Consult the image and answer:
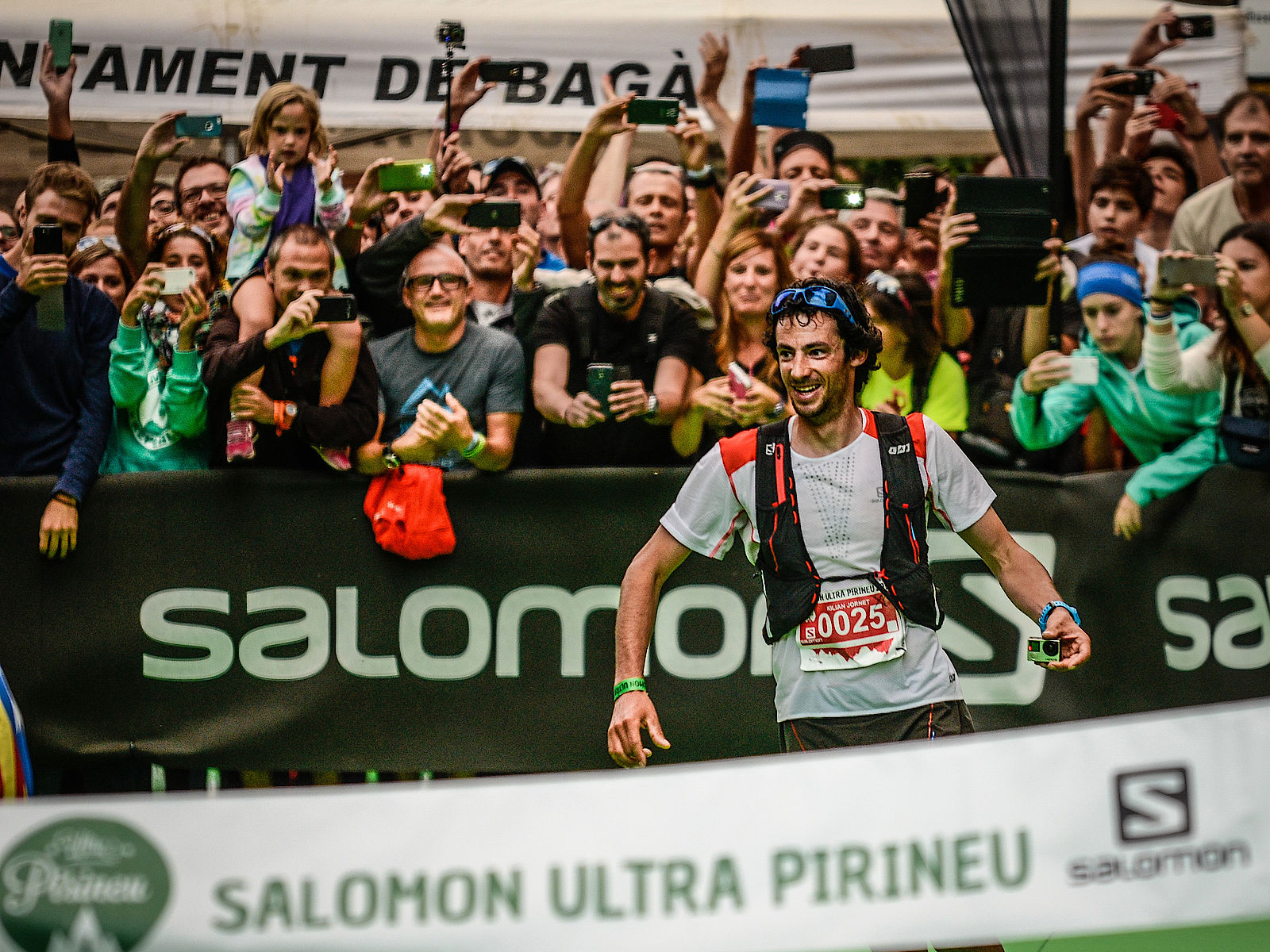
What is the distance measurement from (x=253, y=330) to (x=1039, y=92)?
11.9 ft

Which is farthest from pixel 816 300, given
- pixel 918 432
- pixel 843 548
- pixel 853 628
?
pixel 853 628

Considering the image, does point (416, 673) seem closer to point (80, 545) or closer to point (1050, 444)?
point (80, 545)

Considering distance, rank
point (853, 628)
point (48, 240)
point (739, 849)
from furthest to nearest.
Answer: point (48, 240), point (853, 628), point (739, 849)

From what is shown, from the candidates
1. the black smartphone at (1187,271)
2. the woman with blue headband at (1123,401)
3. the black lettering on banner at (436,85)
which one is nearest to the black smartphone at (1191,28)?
the woman with blue headband at (1123,401)

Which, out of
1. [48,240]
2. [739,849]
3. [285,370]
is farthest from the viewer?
[285,370]

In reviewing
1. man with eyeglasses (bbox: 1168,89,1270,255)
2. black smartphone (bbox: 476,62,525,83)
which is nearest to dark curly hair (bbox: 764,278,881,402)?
black smartphone (bbox: 476,62,525,83)

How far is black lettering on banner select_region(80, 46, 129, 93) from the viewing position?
7887 millimetres

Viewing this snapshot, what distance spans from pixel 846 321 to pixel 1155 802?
1.93 m

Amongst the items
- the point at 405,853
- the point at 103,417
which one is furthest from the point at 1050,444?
the point at 405,853

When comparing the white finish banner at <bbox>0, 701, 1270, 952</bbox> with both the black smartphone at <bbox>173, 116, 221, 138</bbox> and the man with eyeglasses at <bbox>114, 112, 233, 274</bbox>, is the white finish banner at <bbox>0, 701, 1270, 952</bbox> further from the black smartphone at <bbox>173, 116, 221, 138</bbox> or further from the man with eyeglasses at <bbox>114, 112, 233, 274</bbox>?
the black smartphone at <bbox>173, 116, 221, 138</bbox>

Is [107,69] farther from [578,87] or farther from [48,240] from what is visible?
[578,87]

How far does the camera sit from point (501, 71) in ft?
23.4

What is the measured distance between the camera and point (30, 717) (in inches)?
254

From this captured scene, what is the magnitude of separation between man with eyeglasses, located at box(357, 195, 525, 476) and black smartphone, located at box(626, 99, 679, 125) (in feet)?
2.93
